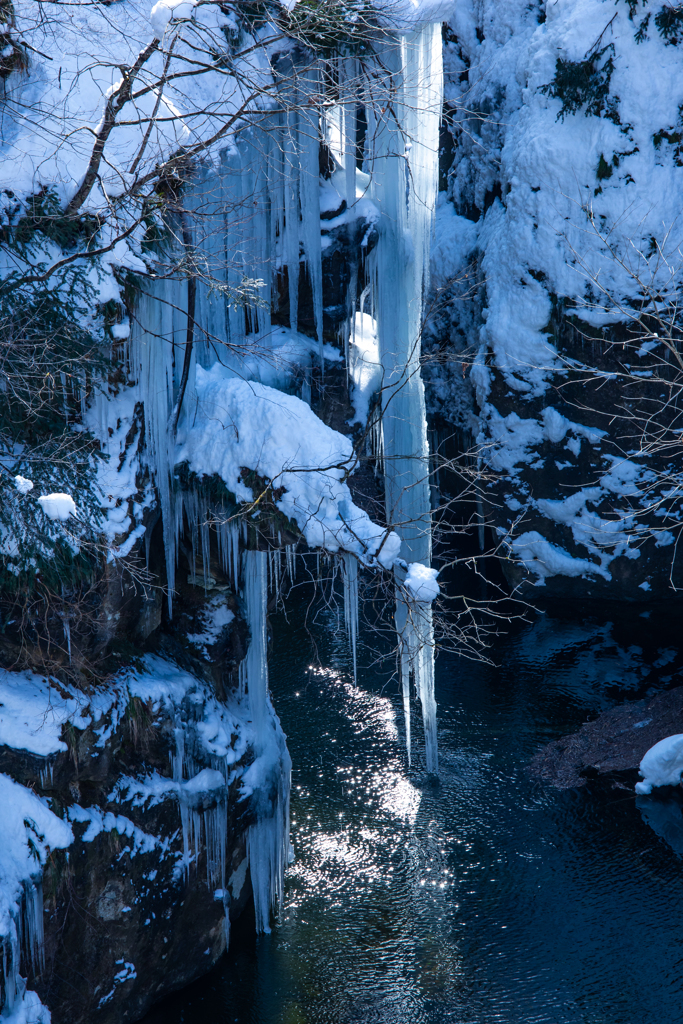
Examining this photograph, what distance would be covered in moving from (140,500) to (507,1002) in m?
5.18

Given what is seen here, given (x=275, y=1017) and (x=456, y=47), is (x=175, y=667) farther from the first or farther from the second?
(x=456, y=47)

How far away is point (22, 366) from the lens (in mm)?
6043

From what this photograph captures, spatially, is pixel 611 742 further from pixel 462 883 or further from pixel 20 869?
pixel 20 869

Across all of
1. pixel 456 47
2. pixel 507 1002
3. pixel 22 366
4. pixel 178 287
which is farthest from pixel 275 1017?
pixel 456 47

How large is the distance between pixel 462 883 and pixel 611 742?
135 inches

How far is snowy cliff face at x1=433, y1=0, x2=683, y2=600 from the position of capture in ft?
38.3

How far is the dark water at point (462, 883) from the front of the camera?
24.3 feet

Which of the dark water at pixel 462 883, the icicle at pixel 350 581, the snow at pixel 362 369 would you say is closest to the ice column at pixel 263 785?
the dark water at pixel 462 883

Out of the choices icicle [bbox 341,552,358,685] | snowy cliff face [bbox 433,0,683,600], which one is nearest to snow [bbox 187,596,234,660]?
icicle [bbox 341,552,358,685]

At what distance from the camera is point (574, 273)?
1211 cm

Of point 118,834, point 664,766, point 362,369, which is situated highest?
point 362,369

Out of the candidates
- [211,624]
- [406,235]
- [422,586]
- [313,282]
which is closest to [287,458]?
[422,586]

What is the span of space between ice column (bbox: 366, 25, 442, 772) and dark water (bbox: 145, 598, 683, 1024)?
100 cm

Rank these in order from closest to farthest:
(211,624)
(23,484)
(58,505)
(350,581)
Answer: (58,505) < (23,484) < (350,581) < (211,624)
